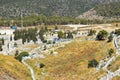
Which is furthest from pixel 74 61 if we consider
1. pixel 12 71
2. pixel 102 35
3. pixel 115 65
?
pixel 102 35

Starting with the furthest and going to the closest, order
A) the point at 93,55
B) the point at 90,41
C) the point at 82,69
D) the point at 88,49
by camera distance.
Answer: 1. the point at 90,41
2. the point at 88,49
3. the point at 93,55
4. the point at 82,69

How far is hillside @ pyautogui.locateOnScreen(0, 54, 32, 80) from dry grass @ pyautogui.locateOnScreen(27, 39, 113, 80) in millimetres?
5885

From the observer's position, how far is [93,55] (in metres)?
157

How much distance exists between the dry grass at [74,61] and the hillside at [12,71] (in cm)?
588

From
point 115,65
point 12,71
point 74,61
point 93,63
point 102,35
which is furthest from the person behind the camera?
point 102,35

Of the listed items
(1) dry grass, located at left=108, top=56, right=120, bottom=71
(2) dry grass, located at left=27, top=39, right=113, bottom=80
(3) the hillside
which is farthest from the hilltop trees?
(3) the hillside

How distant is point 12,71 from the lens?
126875 millimetres

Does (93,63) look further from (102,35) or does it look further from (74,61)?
(102,35)

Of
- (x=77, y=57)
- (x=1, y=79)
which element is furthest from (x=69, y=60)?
(x=1, y=79)

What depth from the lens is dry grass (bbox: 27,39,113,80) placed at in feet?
438

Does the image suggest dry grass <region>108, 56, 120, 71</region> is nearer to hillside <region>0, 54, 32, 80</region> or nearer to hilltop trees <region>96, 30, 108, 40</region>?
hillside <region>0, 54, 32, 80</region>

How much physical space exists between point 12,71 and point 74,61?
36.6 m

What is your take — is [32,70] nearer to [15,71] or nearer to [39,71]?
[39,71]

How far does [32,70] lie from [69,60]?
19.9 m
